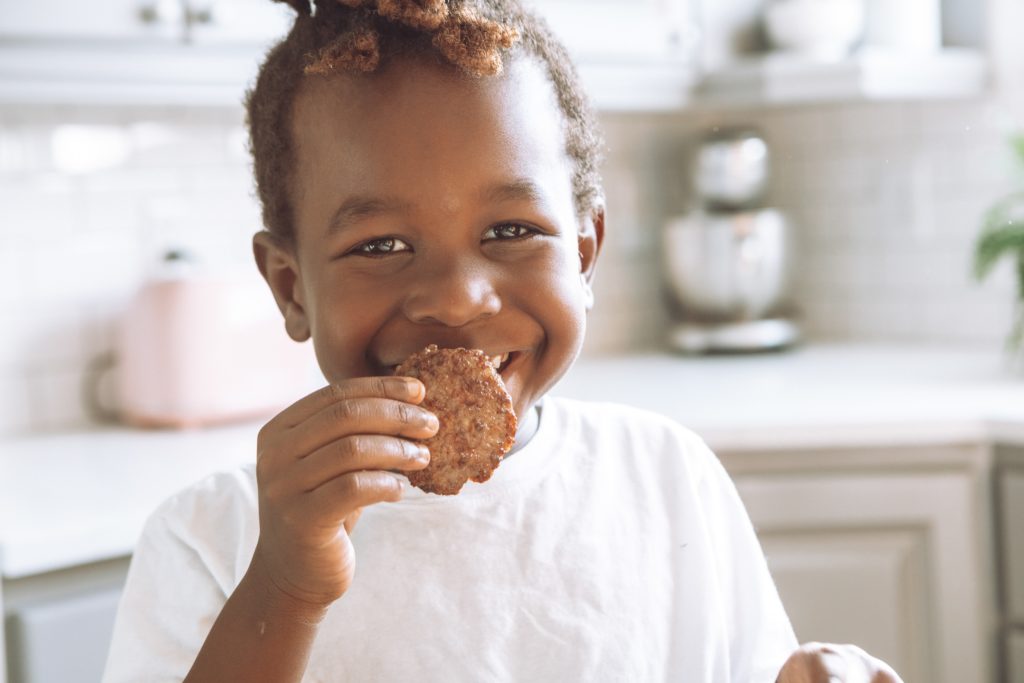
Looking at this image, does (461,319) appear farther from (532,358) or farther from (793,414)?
(793,414)

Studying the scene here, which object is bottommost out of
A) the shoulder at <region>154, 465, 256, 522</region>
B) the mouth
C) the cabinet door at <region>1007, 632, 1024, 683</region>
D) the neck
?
the cabinet door at <region>1007, 632, 1024, 683</region>

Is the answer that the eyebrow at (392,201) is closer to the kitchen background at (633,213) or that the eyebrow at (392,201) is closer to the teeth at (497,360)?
the teeth at (497,360)

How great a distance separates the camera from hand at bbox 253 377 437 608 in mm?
741

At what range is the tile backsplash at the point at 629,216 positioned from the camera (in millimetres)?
Result: 1926

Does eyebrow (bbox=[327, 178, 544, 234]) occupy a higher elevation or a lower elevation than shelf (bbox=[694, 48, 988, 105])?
lower

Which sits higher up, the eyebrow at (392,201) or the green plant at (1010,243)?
the eyebrow at (392,201)

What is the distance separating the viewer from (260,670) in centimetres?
79

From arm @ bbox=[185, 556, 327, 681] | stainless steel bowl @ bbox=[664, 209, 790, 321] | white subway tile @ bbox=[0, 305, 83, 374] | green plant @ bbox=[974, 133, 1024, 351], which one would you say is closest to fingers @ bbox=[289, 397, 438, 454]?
arm @ bbox=[185, 556, 327, 681]

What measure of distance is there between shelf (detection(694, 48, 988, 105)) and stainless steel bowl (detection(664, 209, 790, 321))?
0.25m

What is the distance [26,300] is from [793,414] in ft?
4.01

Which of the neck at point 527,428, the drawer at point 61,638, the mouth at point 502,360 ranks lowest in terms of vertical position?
the drawer at point 61,638

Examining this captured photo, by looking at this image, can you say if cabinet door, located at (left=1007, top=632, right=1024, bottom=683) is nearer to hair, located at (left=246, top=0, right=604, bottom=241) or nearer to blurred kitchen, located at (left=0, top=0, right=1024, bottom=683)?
blurred kitchen, located at (left=0, top=0, right=1024, bottom=683)

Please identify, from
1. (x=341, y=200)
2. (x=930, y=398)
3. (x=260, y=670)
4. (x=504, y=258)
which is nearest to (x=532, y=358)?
(x=504, y=258)

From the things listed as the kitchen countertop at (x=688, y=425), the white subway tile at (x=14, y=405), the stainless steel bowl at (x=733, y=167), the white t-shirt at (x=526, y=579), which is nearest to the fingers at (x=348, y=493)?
the white t-shirt at (x=526, y=579)
